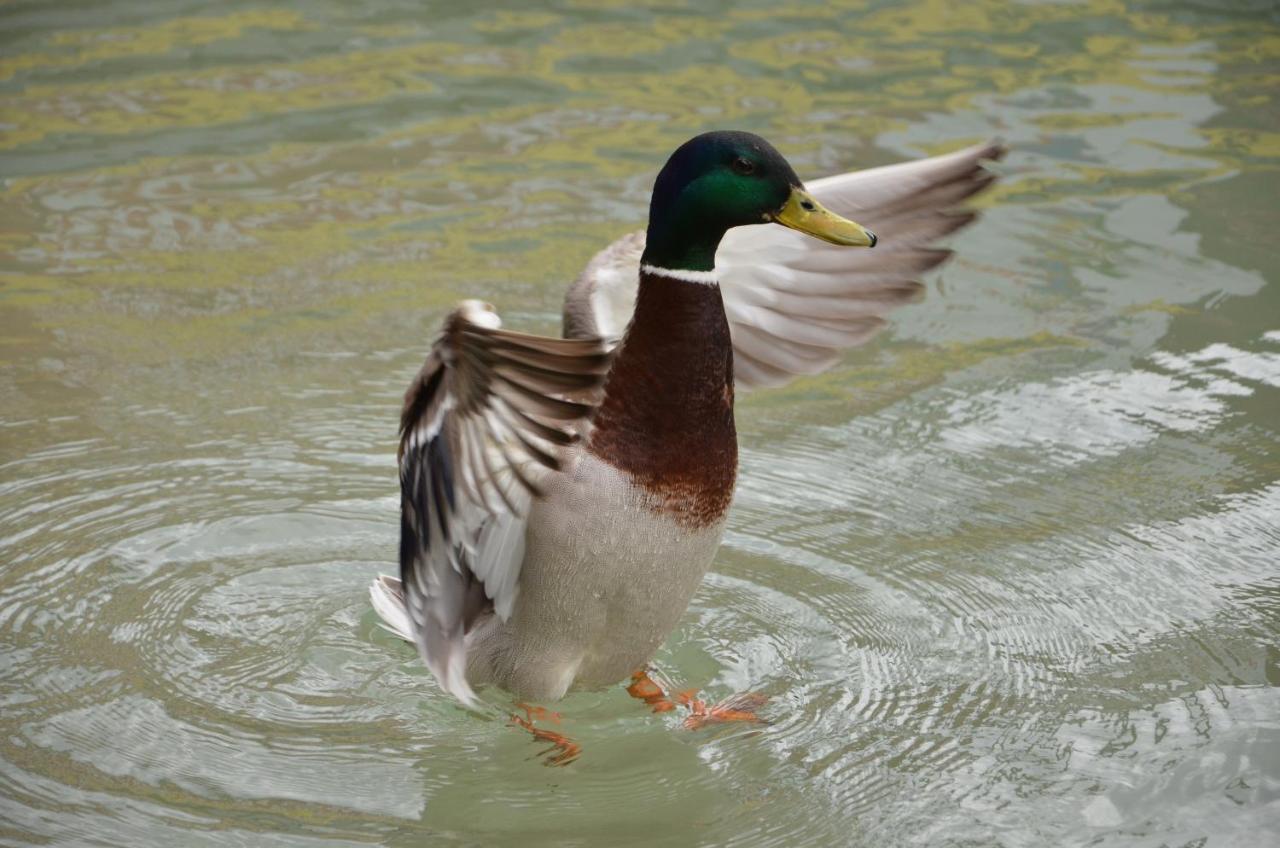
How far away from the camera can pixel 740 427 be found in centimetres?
518

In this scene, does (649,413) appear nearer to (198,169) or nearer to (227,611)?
(227,611)

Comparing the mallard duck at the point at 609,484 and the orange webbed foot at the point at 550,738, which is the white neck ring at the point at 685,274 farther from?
the orange webbed foot at the point at 550,738

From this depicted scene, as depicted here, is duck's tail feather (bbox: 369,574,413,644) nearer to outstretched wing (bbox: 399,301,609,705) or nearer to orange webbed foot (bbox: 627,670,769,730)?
outstretched wing (bbox: 399,301,609,705)

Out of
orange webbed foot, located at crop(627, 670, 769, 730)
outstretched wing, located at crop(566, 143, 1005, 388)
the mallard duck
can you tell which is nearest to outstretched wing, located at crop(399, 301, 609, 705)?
the mallard duck

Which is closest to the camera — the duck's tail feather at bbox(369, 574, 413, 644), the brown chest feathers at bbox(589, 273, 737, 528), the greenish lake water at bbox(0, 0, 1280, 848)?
the brown chest feathers at bbox(589, 273, 737, 528)

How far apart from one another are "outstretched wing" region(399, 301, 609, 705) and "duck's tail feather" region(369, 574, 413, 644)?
9.2 inches

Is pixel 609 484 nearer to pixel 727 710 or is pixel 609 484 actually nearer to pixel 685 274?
pixel 685 274

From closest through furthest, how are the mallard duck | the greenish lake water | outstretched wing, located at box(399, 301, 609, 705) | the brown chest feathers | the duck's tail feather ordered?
outstretched wing, located at box(399, 301, 609, 705)
the mallard duck
the brown chest feathers
the greenish lake water
the duck's tail feather

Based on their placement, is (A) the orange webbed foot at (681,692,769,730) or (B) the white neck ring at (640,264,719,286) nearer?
(B) the white neck ring at (640,264,719,286)

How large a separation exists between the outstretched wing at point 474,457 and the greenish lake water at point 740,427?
1.12 ft

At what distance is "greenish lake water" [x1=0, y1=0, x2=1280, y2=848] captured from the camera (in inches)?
137

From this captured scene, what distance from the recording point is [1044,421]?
16.9 ft

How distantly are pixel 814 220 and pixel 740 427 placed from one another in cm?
178

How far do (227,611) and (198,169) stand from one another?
3485 millimetres
